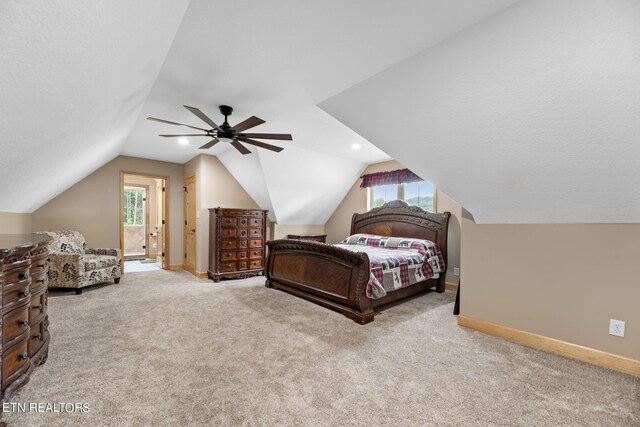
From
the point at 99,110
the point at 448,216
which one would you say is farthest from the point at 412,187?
the point at 99,110

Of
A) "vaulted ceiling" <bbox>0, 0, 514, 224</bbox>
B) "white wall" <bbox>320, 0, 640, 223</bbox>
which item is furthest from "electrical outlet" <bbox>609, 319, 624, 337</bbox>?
"vaulted ceiling" <bbox>0, 0, 514, 224</bbox>

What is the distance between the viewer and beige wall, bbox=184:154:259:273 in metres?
5.40

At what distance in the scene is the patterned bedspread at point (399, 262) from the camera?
3256 mm

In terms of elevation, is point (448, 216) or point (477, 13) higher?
point (477, 13)

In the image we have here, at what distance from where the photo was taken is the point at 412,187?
5285 mm

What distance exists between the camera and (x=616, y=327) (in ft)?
7.10

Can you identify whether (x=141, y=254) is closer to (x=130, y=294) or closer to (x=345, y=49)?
(x=130, y=294)

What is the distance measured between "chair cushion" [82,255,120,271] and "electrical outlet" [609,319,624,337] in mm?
6138

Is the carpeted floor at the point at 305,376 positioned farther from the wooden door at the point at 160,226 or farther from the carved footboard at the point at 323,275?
the wooden door at the point at 160,226

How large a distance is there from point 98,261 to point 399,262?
15.1 ft

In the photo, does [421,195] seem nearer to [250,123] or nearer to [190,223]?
[250,123]

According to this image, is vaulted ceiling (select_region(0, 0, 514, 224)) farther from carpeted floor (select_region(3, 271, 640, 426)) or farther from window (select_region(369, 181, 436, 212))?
window (select_region(369, 181, 436, 212))

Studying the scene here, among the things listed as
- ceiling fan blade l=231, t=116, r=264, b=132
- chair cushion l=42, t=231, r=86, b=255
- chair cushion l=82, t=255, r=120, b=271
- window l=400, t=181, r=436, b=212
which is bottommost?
chair cushion l=82, t=255, r=120, b=271

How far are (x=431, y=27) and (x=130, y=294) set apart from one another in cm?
481
